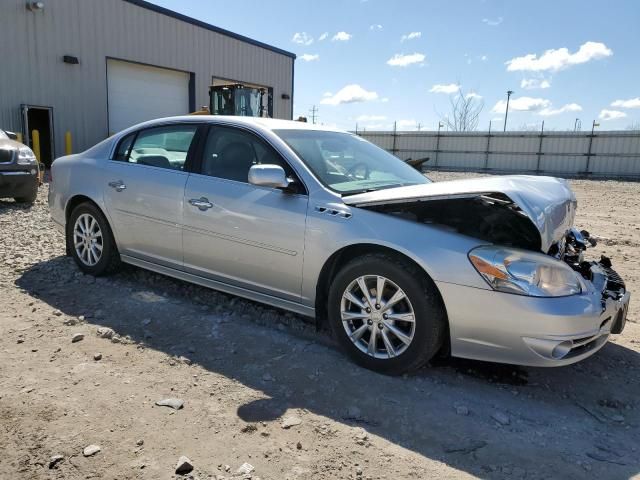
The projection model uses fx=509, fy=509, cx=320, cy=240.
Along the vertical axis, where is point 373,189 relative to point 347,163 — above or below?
below

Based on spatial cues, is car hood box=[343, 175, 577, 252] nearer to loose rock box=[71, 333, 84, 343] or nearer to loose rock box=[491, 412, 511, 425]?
loose rock box=[491, 412, 511, 425]

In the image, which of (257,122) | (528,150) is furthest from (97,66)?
(528,150)

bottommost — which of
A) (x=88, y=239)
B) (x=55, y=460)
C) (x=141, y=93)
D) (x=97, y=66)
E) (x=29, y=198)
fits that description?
(x=55, y=460)

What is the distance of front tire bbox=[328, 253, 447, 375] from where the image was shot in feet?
9.71

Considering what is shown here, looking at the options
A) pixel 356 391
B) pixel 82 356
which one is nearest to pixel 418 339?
pixel 356 391

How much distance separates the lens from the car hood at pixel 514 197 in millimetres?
2869

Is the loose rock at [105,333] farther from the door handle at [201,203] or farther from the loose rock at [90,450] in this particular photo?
the loose rock at [90,450]

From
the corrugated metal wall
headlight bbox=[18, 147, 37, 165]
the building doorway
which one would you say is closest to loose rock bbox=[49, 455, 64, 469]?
headlight bbox=[18, 147, 37, 165]

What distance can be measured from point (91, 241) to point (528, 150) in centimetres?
2763

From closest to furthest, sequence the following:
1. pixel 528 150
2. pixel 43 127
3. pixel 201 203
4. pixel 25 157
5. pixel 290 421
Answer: pixel 290 421 < pixel 201 203 < pixel 25 157 < pixel 43 127 < pixel 528 150

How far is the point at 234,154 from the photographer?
389 centimetres

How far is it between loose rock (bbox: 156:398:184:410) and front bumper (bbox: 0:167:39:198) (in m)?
6.89

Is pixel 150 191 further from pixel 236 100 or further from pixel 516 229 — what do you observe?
pixel 236 100

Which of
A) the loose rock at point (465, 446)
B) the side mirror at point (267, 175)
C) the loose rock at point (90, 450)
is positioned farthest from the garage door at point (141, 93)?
the loose rock at point (465, 446)
